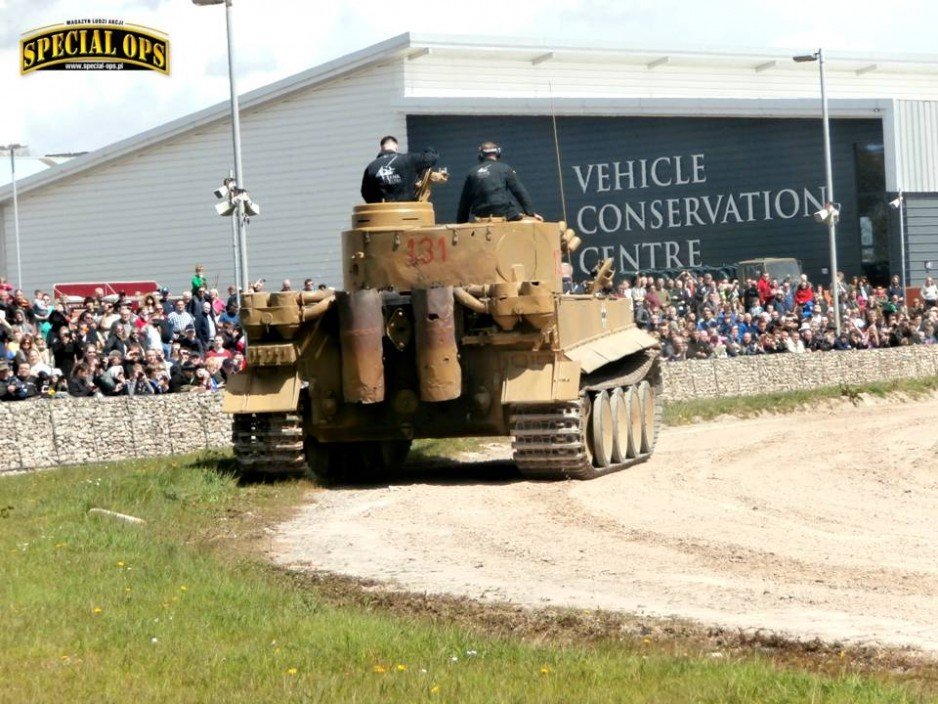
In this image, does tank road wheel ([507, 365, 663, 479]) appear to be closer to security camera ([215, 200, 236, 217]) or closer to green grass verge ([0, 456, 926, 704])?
green grass verge ([0, 456, 926, 704])

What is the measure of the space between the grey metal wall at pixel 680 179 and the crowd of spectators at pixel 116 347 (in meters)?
23.9

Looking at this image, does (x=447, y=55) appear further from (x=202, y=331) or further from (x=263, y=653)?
(x=263, y=653)

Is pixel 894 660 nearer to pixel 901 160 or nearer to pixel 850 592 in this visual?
pixel 850 592

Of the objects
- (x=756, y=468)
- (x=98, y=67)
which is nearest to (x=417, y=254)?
(x=756, y=468)

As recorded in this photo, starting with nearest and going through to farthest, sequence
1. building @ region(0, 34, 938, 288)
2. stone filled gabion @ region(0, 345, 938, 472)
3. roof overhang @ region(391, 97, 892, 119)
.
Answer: stone filled gabion @ region(0, 345, 938, 472) → building @ region(0, 34, 938, 288) → roof overhang @ region(391, 97, 892, 119)

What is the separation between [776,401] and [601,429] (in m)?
13.4

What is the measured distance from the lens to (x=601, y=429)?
777 inches

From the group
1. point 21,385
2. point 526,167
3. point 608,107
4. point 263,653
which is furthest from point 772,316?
point 263,653

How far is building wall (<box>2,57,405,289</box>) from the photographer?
175ft

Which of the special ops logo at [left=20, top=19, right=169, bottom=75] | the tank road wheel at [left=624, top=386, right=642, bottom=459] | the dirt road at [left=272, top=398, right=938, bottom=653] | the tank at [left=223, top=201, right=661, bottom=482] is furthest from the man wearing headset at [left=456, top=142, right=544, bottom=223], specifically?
the special ops logo at [left=20, top=19, right=169, bottom=75]

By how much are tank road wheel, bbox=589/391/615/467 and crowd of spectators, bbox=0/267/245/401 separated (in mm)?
7689

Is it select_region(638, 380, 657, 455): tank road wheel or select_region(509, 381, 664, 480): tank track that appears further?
select_region(638, 380, 657, 455): tank road wheel

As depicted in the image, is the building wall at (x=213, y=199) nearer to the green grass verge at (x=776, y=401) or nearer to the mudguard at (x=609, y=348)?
the green grass verge at (x=776, y=401)

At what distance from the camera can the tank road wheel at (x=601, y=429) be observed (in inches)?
772
